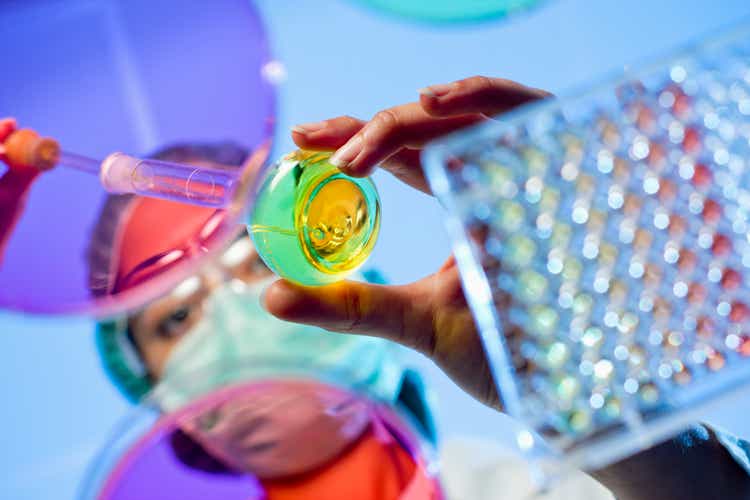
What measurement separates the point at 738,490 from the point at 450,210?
16.7 inches

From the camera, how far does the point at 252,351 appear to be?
1.01m

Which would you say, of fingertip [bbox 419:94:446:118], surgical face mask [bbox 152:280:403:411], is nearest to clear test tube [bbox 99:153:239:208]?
fingertip [bbox 419:94:446:118]

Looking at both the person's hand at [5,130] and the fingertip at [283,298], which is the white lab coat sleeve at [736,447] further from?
the person's hand at [5,130]

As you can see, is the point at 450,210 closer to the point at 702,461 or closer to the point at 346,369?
the point at 702,461

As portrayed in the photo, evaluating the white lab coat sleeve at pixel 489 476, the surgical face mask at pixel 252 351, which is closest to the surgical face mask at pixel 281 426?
the surgical face mask at pixel 252 351

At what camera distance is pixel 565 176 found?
0.46 metres

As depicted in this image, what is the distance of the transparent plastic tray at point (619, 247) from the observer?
0.45 metres

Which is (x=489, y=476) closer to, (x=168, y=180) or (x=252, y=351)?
(x=252, y=351)

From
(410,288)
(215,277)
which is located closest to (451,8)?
(215,277)

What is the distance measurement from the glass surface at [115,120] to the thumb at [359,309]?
0.07 m

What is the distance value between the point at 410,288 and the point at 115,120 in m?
0.28

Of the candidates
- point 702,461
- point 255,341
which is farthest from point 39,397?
point 702,461

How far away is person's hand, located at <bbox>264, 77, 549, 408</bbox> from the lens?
567mm

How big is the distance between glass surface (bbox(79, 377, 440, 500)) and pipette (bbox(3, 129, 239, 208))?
281mm
